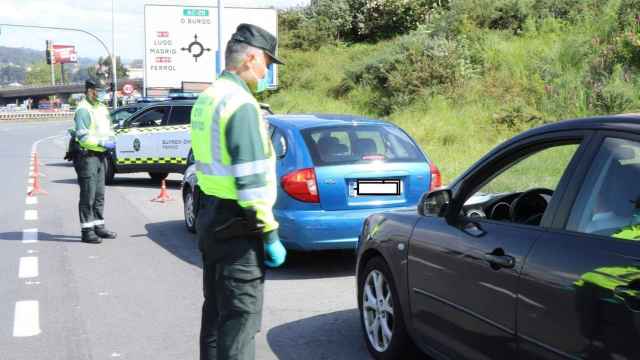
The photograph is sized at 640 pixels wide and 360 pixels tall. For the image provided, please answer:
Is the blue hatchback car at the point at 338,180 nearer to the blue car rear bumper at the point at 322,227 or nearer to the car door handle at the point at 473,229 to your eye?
the blue car rear bumper at the point at 322,227

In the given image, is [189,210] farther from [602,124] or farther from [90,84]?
[602,124]

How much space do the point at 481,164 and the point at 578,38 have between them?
1633 cm

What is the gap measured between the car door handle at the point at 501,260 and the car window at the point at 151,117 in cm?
1305

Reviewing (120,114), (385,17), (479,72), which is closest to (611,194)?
(120,114)

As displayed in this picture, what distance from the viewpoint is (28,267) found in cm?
794

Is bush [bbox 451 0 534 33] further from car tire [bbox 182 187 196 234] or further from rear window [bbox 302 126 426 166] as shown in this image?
rear window [bbox 302 126 426 166]

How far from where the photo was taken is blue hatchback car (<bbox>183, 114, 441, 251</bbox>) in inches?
280

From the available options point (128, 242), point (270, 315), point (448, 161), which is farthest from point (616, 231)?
point (448, 161)

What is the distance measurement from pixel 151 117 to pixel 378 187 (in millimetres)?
9823

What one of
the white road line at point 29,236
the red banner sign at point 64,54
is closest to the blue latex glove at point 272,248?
the white road line at point 29,236

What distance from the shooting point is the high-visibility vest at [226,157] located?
11.4 feet

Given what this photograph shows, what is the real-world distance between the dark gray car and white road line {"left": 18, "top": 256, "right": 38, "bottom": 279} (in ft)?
14.2

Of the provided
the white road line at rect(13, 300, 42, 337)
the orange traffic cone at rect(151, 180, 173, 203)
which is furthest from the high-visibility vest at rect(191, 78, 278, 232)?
the orange traffic cone at rect(151, 180, 173, 203)

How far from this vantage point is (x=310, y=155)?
7281 millimetres
